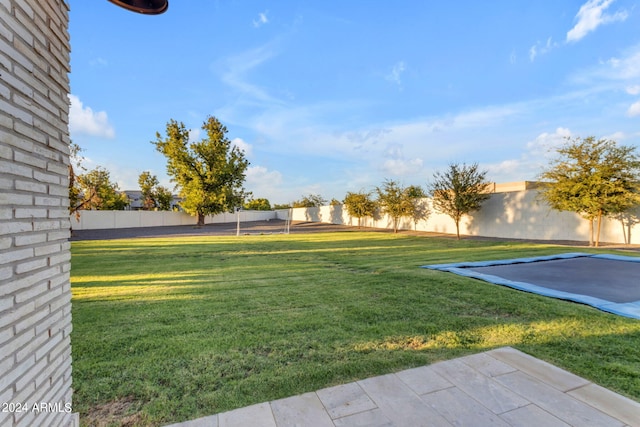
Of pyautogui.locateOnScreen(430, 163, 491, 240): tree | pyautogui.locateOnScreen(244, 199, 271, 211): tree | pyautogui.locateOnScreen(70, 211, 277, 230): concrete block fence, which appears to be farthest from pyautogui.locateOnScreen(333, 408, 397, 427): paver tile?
pyautogui.locateOnScreen(244, 199, 271, 211): tree

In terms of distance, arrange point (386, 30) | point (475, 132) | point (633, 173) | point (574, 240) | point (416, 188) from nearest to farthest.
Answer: point (633, 173), point (386, 30), point (574, 240), point (475, 132), point (416, 188)

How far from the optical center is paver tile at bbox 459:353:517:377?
2240 millimetres

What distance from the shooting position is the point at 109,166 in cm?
2325

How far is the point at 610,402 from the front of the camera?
5.99 ft

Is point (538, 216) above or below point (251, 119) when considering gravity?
below

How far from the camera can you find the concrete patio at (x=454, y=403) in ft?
5.56

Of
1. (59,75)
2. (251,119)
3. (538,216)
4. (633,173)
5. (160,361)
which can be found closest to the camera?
(59,75)

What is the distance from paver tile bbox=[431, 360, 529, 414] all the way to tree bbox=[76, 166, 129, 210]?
21167mm

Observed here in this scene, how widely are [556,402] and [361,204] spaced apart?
21.5m

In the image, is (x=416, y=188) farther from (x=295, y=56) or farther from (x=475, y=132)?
(x=295, y=56)

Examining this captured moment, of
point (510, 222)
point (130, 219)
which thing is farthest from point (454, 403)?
point (130, 219)

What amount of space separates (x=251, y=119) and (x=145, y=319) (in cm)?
1494

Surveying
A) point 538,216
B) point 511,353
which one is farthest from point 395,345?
point 538,216

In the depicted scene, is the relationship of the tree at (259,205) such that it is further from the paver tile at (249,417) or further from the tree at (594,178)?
the paver tile at (249,417)
